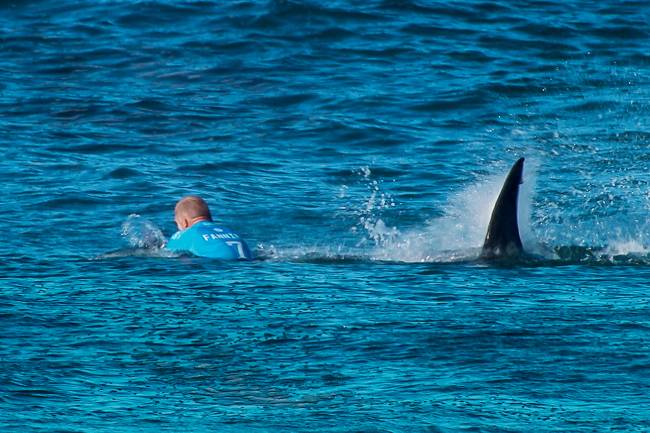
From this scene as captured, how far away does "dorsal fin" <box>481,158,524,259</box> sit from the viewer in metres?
12.4

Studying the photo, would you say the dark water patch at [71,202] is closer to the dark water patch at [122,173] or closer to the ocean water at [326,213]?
the ocean water at [326,213]

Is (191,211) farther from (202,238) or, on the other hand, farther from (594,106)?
(594,106)

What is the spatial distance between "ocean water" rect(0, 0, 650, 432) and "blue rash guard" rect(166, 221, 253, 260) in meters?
0.22

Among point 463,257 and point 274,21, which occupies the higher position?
point 274,21

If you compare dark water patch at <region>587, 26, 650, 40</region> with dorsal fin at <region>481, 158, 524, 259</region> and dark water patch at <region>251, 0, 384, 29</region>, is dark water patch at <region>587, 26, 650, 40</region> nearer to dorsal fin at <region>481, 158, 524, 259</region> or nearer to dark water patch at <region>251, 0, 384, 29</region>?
dark water patch at <region>251, 0, 384, 29</region>

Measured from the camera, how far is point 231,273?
1205 centimetres

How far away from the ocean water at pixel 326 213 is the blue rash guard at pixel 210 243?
0.22 metres

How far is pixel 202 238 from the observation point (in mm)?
12641

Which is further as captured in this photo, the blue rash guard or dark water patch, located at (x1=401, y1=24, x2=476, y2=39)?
dark water patch, located at (x1=401, y1=24, x2=476, y2=39)

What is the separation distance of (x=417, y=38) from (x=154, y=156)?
808 centimetres

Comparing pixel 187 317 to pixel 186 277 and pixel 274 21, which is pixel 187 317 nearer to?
pixel 186 277

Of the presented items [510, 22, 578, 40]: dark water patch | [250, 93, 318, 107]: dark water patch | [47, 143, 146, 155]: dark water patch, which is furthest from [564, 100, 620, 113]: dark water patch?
[47, 143, 146, 155]: dark water patch

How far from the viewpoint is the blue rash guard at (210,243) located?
12.6 m

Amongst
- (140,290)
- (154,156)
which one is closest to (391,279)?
(140,290)
